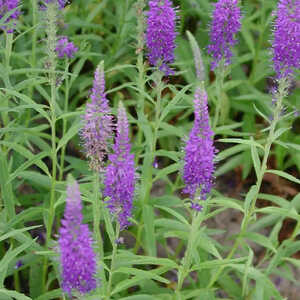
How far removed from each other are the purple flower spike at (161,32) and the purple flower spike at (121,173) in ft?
4.85

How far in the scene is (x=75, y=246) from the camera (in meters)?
2.65

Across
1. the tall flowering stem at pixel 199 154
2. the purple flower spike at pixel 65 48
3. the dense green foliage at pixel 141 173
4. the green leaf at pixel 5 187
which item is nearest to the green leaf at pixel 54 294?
the dense green foliage at pixel 141 173

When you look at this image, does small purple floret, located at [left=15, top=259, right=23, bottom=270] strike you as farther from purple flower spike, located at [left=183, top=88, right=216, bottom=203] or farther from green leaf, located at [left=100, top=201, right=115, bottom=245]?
purple flower spike, located at [left=183, top=88, right=216, bottom=203]

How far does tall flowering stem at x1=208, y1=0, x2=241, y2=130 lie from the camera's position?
462cm

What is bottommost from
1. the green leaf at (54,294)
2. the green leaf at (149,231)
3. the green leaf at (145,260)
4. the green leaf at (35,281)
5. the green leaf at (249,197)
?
the green leaf at (35,281)

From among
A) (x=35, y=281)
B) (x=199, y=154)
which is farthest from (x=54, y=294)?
(x=199, y=154)

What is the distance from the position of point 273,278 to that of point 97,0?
4.26 metres

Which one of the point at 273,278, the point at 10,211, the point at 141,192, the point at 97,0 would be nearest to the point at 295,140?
the point at 273,278

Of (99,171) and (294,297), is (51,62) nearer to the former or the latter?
(99,171)

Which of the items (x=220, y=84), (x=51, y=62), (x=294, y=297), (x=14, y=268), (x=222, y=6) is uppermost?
(x=222, y=6)

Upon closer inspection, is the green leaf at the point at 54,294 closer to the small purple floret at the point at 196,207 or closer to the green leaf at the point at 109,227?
the green leaf at the point at 109,227

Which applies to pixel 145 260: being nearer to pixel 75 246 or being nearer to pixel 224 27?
pixel 75 246

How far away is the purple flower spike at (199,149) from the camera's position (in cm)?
318

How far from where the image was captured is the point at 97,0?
7430 mm
